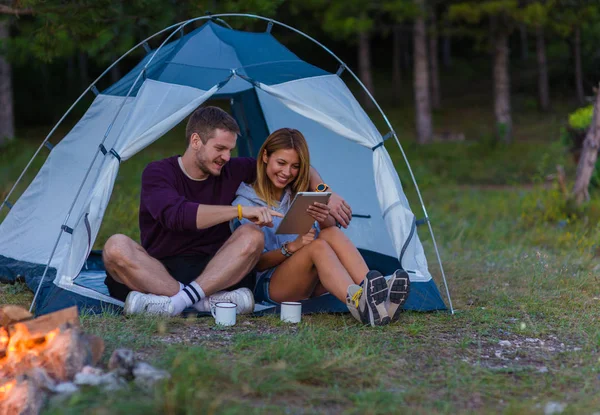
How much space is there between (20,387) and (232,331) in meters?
1.23

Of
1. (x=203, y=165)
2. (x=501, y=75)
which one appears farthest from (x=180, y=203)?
(x=501, y=75)

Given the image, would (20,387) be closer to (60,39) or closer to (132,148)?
(132,148)

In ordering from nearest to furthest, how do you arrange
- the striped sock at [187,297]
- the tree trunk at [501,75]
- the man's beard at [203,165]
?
the striped sock at [187,297]
the man's beard at [203,165]
the tree trunk at [501,75]

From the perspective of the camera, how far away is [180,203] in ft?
11.9

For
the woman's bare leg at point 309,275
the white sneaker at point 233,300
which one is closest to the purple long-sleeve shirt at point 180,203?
the white sneaker at point 233,300

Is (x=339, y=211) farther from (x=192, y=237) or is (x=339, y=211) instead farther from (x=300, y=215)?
(x=192, y=237)

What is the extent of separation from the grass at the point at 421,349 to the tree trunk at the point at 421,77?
686 centimetres

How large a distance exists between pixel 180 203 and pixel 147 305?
51cm

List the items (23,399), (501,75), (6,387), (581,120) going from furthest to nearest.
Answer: (501,75) < (581,120) < (6,387) < (23,399)

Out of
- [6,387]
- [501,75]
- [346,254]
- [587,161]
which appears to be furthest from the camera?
[501,75]

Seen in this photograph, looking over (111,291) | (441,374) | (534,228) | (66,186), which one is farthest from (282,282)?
(534,228)

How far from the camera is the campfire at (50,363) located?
243cm

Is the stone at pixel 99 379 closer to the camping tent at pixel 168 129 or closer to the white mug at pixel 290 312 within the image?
the camping tent at pixel 168 129

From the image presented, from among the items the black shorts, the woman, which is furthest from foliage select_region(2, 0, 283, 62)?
the black shorts
